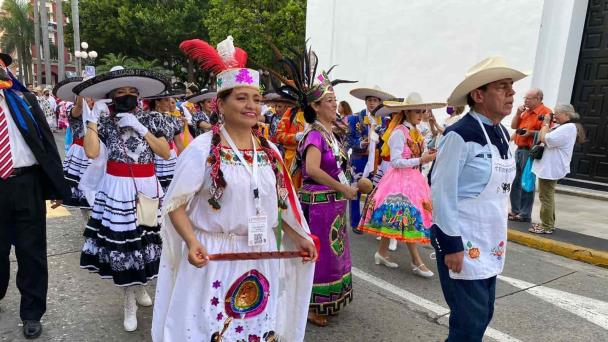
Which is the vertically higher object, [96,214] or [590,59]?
[590,59]

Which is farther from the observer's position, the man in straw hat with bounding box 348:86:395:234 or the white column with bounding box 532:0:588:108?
the white column with bounding box 532:0:588:108

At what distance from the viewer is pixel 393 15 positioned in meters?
12.8

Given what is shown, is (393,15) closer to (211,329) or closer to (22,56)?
(211,329)

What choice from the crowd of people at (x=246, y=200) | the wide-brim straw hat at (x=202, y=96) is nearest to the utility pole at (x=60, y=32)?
the wide-brim straw hat at (x=202, y=96)

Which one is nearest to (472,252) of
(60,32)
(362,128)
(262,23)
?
(362,128)

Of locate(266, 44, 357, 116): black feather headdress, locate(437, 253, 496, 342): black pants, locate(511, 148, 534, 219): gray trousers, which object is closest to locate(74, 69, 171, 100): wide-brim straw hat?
locate(266, 44, 357, 116): black feather headdress

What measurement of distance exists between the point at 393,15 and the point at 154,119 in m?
10.5

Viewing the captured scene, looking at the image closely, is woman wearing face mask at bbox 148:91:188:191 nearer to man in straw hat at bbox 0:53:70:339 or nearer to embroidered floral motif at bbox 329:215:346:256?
man in straw hat at bbox 0:53:70:339

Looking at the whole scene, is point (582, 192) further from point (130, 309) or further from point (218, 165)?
point (218, 165)

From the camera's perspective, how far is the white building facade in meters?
9.58

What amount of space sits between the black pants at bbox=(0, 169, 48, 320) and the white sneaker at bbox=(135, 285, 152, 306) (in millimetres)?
753

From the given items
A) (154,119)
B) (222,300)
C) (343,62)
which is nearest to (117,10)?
(343,62)

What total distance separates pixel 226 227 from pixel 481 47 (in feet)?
33.3

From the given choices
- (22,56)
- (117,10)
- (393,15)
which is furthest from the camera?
(22,56)
